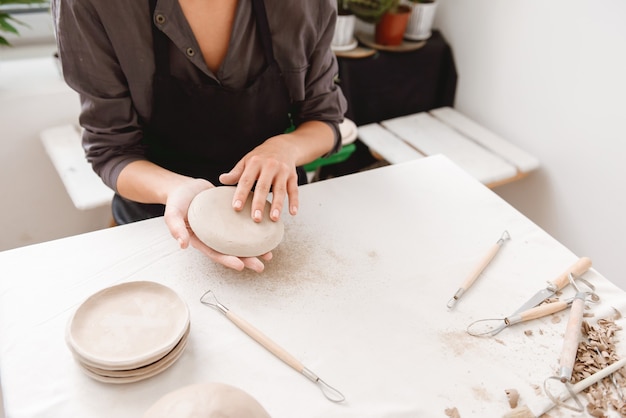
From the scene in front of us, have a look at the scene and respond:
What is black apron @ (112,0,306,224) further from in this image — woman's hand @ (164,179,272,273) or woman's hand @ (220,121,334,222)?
woman's hand @ (164,179,272,273)

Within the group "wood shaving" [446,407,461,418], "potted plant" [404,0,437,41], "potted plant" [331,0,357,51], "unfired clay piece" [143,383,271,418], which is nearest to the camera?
"unfired clay piece" [143,383,271,418]

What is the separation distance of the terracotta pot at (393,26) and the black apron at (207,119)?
41.3 inches

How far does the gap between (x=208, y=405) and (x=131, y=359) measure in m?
0.15

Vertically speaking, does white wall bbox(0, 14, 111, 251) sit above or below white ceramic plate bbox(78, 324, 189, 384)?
below

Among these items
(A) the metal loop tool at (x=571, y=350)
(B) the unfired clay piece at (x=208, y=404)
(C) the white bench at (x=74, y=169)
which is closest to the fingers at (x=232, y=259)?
(B) the unfired clay piece at (x=208, y=404)

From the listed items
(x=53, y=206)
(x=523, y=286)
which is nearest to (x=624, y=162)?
(x=523, y=286)

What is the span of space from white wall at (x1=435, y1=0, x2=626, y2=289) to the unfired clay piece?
157 centimetres

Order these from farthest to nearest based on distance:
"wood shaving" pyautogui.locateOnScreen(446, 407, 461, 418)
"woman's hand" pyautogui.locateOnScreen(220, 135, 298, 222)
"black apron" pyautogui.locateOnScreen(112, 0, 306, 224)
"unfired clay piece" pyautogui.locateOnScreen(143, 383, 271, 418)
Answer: "black apron" pyautogui.locateOnScreen(112, 0, 306, 224) → "woman's hand" pyautogui.locateOnScreen(220, 135, 298, 222) → "wood shaving" pyautogui.locateOnScreen(446, 407, 461, 418) → "unfired clay piece" pyautogui.locateOnScreen(143, 383, 271, 418)

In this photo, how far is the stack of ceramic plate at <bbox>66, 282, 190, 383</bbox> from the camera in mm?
681

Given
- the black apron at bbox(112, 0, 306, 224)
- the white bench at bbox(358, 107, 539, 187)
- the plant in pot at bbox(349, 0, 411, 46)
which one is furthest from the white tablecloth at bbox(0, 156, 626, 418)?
the plant in pot at bbox(349, 0, 411, 46)

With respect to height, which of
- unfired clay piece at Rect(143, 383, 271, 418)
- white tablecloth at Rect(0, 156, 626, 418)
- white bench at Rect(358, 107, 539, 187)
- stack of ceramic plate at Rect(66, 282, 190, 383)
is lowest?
white bench at Rect(358, 107, 539, 187)

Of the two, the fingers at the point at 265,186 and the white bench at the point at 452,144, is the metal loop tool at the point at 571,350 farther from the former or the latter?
the white bench at the point at 452,144

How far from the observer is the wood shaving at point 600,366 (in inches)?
27.7

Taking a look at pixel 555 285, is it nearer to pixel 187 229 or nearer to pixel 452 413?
pixel 452 413
